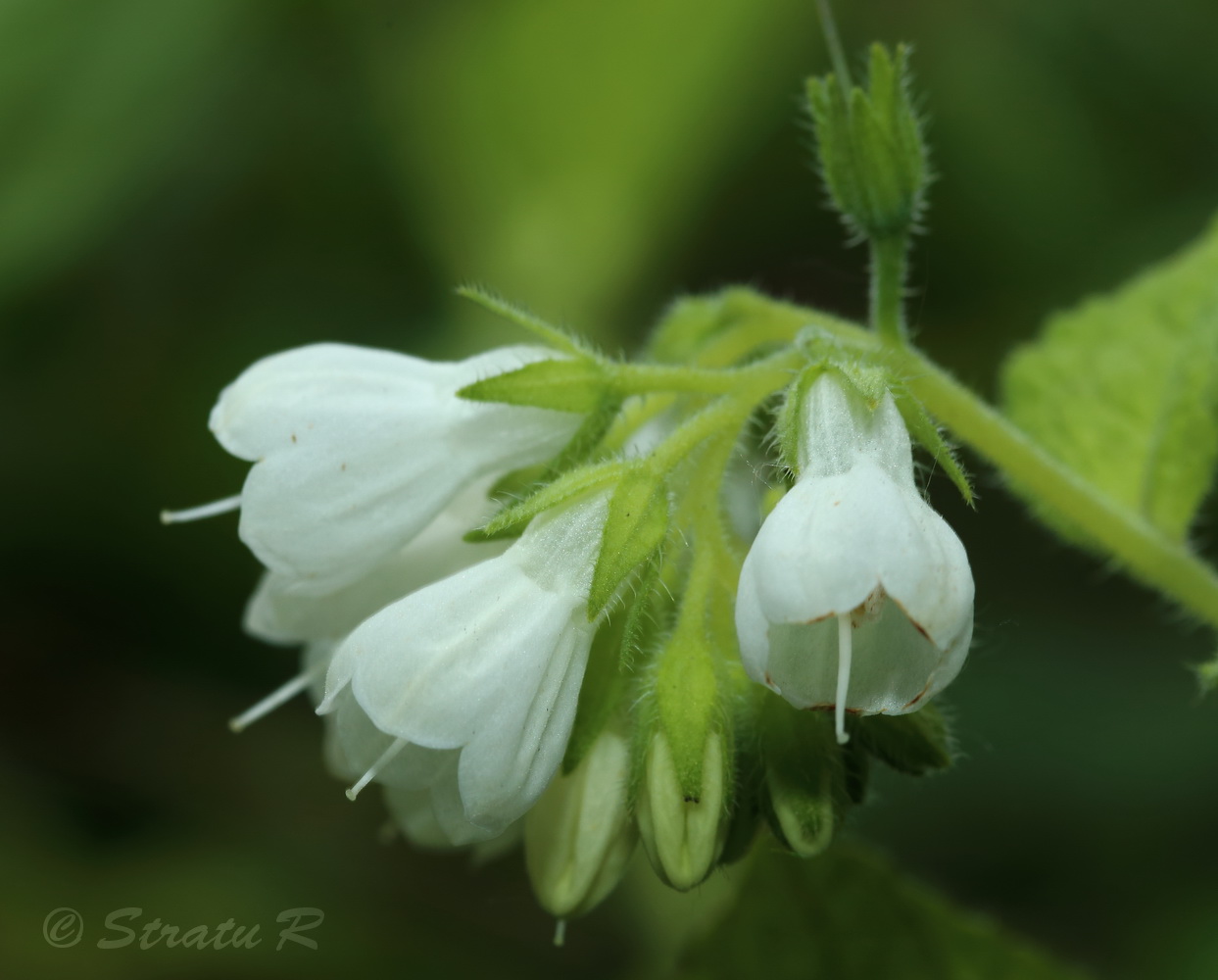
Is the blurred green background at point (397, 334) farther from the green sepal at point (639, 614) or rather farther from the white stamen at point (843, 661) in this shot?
the white stamen at point (843, 661)

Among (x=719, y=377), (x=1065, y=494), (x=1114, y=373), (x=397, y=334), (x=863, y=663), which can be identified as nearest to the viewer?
(x=863, y=663)

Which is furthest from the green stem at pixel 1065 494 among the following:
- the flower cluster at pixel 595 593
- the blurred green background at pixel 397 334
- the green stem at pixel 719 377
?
the blurred green background at pixel 397 334

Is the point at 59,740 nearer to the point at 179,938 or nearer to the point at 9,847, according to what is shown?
the point at 9,847

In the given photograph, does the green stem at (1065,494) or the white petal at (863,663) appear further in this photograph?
the green stem at (1065,494)

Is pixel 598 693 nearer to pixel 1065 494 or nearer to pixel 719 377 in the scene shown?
pixel 719 377

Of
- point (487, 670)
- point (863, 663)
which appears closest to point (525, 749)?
point (487, 670)

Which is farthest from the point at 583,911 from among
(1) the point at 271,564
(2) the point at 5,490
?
(2) the point at 5,490
